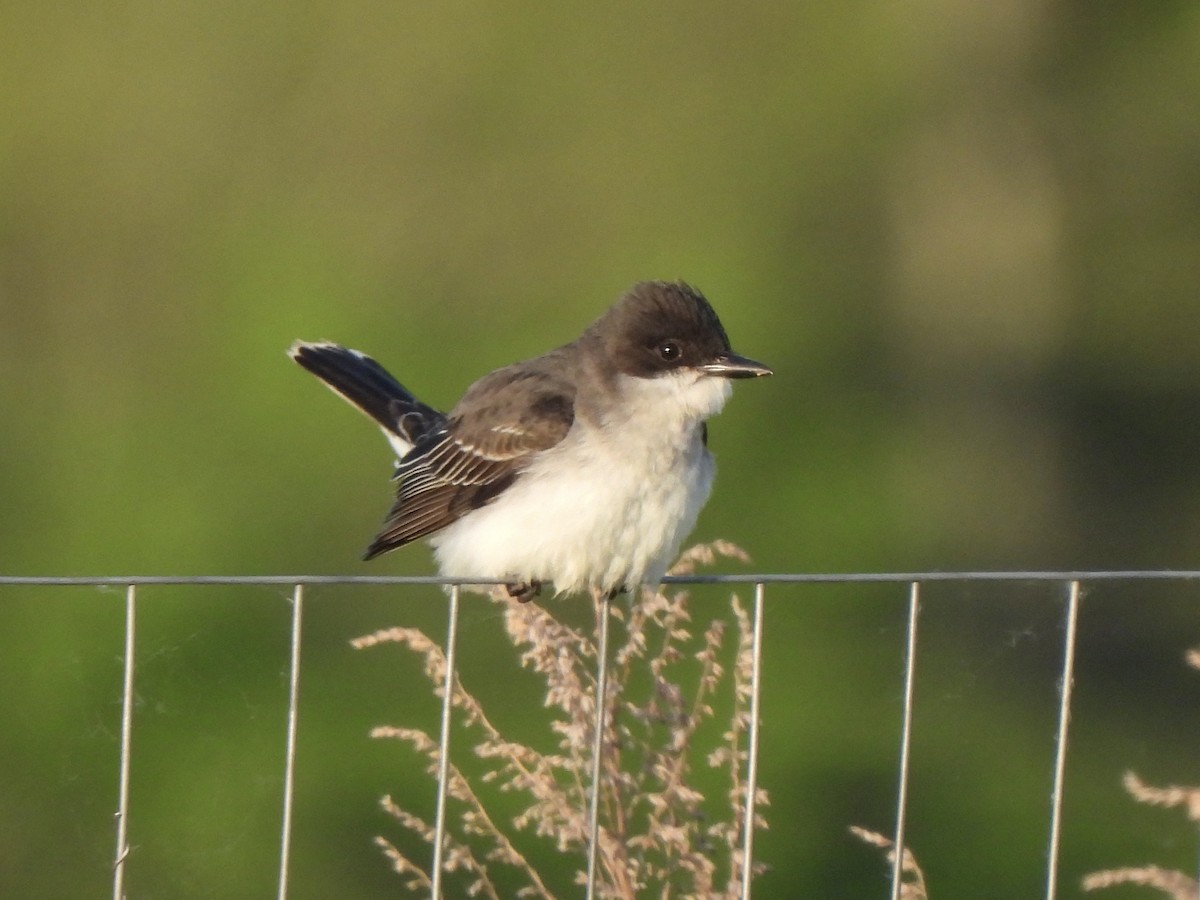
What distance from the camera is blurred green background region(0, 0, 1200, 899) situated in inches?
236

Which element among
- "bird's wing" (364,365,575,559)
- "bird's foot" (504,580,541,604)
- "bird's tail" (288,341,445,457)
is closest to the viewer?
"bird's foot" (504,580,541,604)

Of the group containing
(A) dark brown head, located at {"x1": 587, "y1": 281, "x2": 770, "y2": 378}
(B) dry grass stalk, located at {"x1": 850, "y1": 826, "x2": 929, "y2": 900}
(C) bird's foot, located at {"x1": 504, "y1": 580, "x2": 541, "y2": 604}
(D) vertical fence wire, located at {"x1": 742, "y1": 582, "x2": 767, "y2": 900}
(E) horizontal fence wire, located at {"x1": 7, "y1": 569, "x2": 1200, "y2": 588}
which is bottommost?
(B) dry grass stalk, located at {"x1": 850, "y1": 826, "x2": 929, "y2": 900}

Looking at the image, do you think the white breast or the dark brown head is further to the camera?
the dark brown head

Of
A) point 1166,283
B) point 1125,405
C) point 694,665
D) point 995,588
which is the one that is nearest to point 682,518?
point 694,665

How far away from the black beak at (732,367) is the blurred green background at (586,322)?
1.95m

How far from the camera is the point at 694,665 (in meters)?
6.26

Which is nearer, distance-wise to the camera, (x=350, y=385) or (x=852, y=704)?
(x=350, y=385)

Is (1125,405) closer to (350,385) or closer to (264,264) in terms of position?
(264,264)

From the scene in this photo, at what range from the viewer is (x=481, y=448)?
4.16m

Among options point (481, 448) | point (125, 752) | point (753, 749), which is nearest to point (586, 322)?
point (481, 448)

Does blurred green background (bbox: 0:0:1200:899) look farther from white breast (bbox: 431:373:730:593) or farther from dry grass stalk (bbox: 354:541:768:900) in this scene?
dry grass stalk (bbox: 354:541:768:900)

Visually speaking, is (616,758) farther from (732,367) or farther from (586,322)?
(586,322)

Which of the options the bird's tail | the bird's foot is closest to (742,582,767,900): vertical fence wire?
the bird's foot

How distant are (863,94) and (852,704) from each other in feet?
14.1
